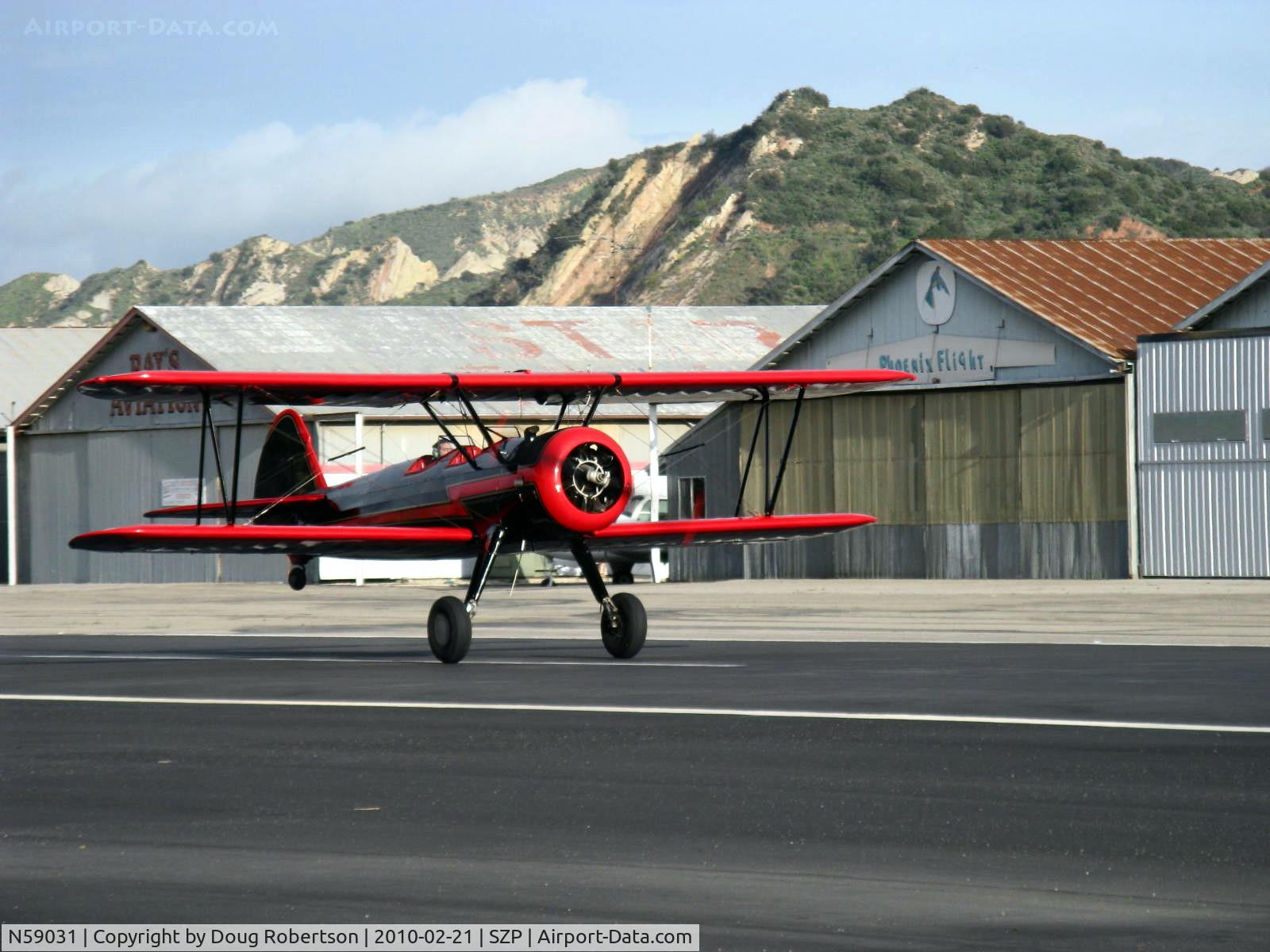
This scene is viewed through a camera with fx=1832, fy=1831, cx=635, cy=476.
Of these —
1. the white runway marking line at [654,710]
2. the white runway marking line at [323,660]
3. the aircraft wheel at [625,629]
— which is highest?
the aircraft wheel at [625,629]

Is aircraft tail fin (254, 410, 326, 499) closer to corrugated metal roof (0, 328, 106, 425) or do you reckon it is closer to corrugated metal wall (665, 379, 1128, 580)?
corrugated metal wall (665, 379, 1128, 580)

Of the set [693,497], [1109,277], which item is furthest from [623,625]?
[693,497]

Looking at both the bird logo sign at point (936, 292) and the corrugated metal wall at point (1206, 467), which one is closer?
the corrugated metal wall at point (1206, 467)

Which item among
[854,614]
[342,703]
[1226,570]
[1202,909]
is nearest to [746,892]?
[1202,909]

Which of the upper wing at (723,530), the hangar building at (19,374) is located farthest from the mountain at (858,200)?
the upper wing at (723,530)

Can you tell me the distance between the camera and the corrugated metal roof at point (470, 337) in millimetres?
50469

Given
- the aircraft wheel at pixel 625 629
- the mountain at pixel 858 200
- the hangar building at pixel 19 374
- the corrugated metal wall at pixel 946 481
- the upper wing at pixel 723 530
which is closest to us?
the aircraft wheel at pixel 625 629

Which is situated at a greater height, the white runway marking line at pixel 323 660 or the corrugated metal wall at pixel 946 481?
the corrugated metal wall at pixel 946 481

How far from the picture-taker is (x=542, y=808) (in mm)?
8797

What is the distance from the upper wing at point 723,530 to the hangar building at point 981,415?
16713mm

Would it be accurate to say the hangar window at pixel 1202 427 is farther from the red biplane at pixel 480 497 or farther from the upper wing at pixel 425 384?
the red biplane at pixel 480 497

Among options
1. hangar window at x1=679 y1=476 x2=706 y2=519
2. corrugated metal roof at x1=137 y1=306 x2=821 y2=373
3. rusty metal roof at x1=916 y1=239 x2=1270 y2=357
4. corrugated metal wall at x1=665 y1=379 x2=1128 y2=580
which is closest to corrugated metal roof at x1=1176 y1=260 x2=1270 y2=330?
rusty metal roof at x1=916 y1=239 x2=1270 y2=357

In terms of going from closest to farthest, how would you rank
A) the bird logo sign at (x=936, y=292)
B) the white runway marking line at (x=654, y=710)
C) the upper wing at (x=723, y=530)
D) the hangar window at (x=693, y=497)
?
the white runway marking line at (x=654, y=710) → the upper wing at (x=723, y=530) → the bird logo sign at (x=936, y=292) → the hangar window at (x=693, y=497)

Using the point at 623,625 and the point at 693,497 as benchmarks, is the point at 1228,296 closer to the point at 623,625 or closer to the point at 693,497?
the point at 693,497
